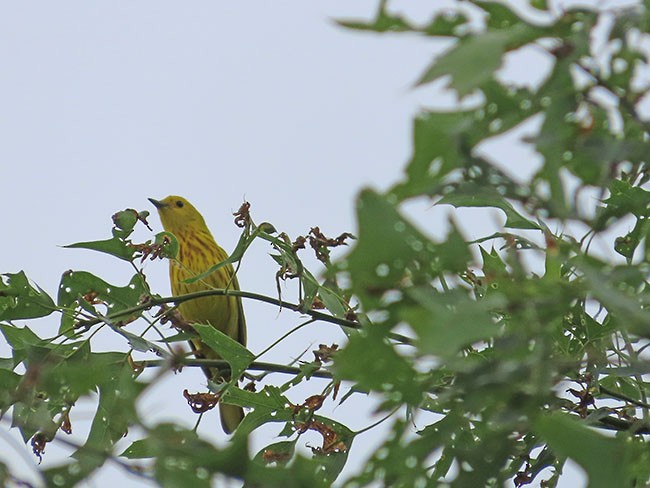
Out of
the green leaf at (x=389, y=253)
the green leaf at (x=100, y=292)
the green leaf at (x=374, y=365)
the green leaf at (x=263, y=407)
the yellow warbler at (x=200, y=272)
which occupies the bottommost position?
the green leaf at (x=374, y=365)

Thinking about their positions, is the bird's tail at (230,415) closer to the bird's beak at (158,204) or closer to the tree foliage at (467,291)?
the bird's beak at (158,204)

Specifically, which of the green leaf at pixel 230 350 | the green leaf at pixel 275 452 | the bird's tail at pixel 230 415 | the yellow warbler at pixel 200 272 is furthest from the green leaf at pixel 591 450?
the bird's tail at pixel 230 415

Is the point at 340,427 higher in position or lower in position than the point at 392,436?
higher

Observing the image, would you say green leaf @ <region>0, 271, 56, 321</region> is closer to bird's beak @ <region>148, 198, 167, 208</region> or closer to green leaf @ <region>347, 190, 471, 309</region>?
green leaf @ <region>347, 190, 471, 309</region>

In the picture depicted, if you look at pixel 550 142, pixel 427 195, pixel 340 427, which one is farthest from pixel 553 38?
pixel 340 427

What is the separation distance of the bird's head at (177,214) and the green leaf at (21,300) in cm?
409

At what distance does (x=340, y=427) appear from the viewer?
7.88ft

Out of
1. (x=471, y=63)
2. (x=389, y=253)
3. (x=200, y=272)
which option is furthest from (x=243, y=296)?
(x=200, y=272)

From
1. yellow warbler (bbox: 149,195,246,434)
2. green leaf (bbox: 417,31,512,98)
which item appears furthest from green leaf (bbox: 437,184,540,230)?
yellow warbler (bbox: 149,195,246,434)

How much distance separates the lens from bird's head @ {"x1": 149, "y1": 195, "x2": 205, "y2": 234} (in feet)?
22.4

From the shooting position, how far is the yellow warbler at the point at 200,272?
559cm

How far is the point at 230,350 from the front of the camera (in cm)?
257

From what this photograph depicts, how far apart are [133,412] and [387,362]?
33 cm

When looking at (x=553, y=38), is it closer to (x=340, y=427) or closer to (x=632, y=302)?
(x=632, y=302)
